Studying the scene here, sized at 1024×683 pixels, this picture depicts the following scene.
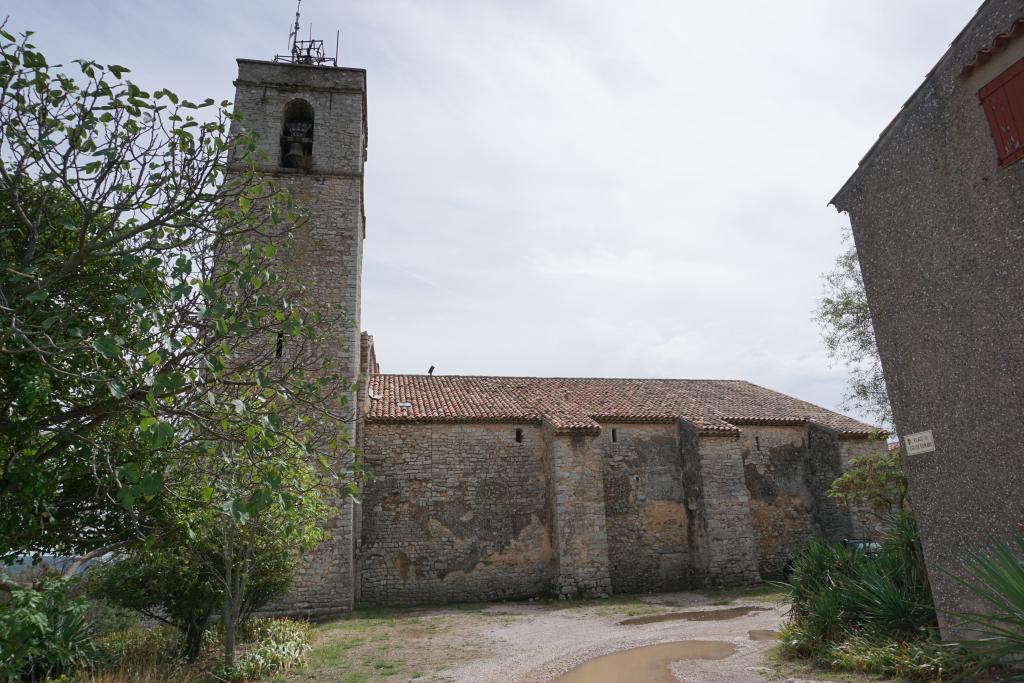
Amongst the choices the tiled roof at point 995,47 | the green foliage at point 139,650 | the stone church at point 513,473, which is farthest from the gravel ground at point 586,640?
the tiled roof at point 995,47

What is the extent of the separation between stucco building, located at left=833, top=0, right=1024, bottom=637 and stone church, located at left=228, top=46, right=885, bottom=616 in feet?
32.1

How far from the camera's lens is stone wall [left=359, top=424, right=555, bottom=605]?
15.1 meters

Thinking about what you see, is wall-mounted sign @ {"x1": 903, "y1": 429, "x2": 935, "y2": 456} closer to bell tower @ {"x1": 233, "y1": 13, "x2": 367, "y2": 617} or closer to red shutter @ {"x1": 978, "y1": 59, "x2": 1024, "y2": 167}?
red shutter @ {"x1": 978, "y1": 59, "x2": 1024, "y2": 167}

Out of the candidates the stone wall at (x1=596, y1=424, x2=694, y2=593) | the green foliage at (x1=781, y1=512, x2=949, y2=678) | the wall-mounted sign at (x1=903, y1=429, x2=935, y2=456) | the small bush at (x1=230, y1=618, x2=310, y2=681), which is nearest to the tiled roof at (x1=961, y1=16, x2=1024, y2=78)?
the wall-mounted sign at (x1=903, y1=429, x2=935, y2=456)

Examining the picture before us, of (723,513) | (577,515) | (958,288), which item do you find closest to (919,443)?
(958,288)

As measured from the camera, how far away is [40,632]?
4895mm

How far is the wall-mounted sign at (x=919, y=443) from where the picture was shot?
655cm

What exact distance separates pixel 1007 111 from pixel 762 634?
26.2ft

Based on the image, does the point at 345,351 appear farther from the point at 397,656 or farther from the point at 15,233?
the point at 15,233

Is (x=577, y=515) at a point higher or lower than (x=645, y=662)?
higher

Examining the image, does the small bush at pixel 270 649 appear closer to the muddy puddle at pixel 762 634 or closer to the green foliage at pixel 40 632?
the green foliage at pixel 40 632

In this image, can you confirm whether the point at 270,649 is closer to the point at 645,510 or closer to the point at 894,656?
the point at 894,656

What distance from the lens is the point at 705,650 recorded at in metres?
8.66

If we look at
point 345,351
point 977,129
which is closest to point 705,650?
point 977,129
